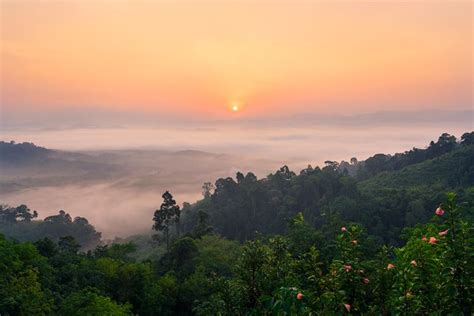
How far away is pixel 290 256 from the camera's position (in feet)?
49.1

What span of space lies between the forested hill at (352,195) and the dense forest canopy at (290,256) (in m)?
0.26

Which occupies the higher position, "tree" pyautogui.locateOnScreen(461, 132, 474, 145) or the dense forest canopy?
"tree" pyautogui.locateOnScreen(461, 132, 474, 145)

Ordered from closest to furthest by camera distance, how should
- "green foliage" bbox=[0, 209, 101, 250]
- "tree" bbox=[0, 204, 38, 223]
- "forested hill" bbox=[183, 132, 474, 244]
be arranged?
"forested hill" bbox=[183, 132, 474, 244] < "green foliage" bbox=[0, 209, 101, 250] < "tree" bbox=[0, 204, 38, 223]

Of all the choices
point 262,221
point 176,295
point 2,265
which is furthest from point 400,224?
point 2,265

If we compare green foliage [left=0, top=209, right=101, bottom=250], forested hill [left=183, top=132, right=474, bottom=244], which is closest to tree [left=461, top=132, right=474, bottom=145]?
forested hill [left=183, top=132, right=474, bottom=244]

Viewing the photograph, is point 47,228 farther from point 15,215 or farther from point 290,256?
point 290,256

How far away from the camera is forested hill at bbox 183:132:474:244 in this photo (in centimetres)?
6925

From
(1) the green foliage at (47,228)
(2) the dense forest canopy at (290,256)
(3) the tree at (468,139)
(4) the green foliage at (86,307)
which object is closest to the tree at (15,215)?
(1) the green foliage at (47,228)

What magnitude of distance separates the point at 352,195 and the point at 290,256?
68414 millimetres

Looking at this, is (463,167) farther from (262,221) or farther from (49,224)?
(49,224)

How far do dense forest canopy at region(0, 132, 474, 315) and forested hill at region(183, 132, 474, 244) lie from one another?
26 cm

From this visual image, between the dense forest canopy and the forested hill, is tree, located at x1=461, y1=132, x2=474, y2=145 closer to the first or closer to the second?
the forested hill

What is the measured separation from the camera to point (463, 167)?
80062mm

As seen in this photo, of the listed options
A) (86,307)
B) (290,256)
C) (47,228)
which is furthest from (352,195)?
(47,228)
